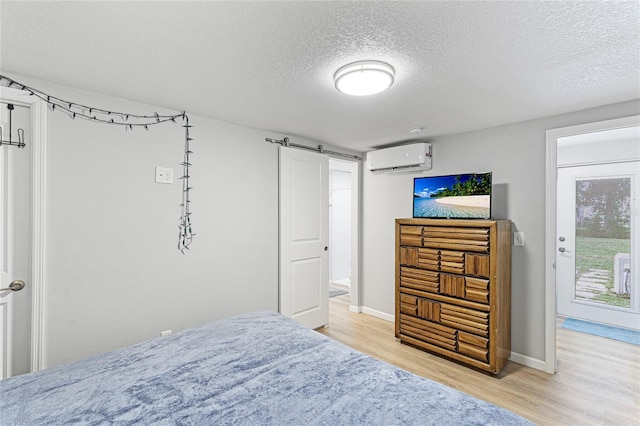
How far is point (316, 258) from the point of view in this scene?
155 inches

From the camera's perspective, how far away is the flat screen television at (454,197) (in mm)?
3010

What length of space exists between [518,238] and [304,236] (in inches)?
90.7

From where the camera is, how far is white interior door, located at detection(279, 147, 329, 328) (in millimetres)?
3572

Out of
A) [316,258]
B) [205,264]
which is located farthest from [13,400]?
[316,258]

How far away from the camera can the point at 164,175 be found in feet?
8.78

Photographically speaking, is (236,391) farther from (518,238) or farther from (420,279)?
(518,238)

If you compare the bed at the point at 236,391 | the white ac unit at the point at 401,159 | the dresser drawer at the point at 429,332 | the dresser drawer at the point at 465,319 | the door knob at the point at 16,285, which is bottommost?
the dresser drawer at the point at 429,332

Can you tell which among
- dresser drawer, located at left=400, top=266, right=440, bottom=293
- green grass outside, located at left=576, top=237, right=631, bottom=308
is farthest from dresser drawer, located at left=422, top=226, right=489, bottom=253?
green grass outside, located at left=576, top=237, right=631, bottom=308

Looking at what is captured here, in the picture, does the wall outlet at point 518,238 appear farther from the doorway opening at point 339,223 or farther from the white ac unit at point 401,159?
the doorway opening at point 339,223

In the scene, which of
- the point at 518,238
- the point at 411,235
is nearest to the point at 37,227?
the point at 411,235

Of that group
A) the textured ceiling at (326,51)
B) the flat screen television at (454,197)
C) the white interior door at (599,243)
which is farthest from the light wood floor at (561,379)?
the textured ceiling at (326,51)

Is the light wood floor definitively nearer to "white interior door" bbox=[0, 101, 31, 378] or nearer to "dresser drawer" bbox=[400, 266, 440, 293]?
"dresser drawer" bbox=[400, 266, 440, 293]

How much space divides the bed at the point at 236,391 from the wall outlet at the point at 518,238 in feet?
7.32

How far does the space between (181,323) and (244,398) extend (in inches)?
68.4
